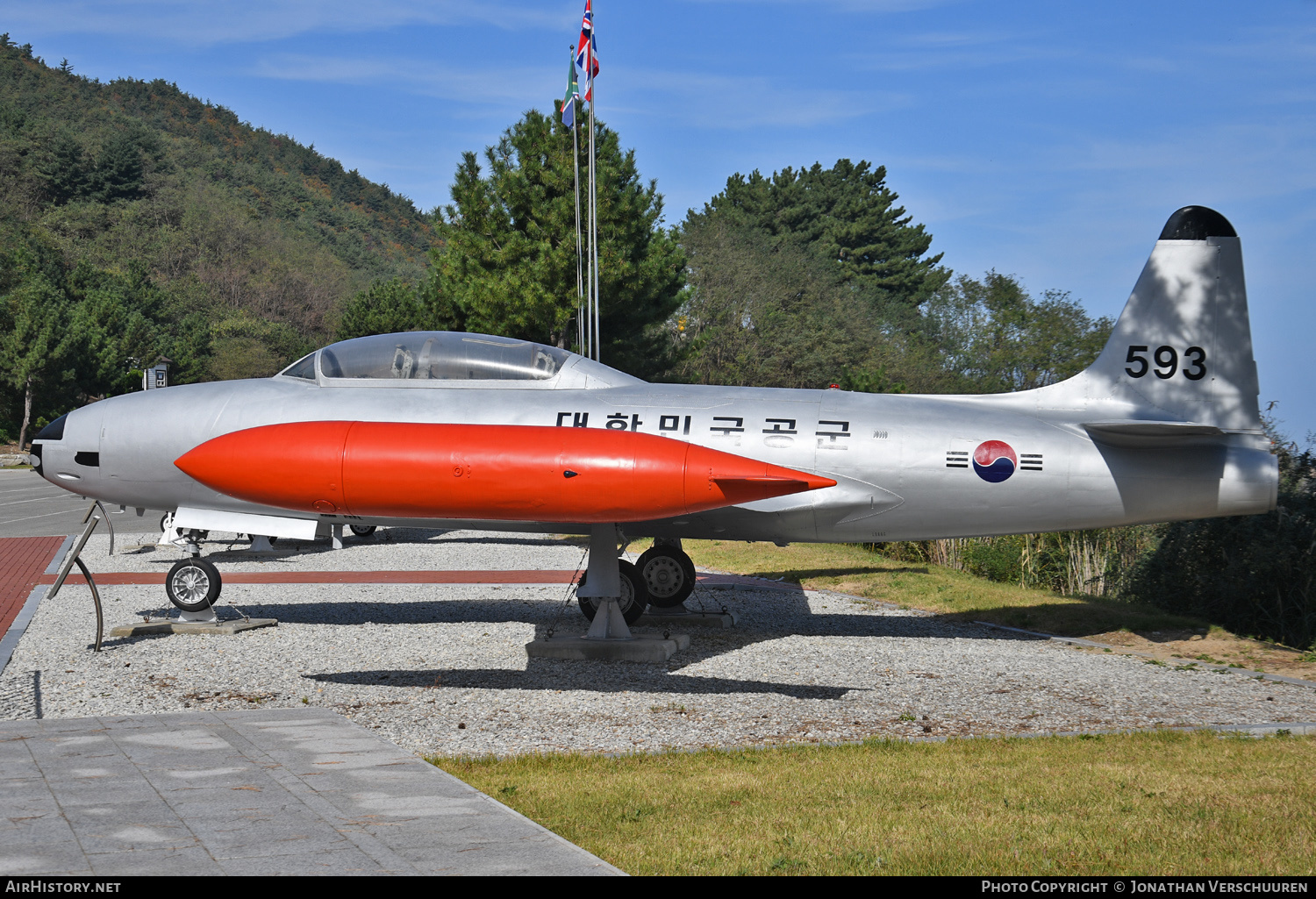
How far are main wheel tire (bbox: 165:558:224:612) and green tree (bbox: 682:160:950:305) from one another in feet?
247

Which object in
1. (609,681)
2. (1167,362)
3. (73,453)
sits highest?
(1167,362)

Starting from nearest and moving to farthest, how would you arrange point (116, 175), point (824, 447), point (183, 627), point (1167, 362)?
point (824, 447) < point (1167, 362) < point (183, 627) < point (116, 175)

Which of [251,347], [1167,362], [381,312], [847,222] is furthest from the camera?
[847,222]

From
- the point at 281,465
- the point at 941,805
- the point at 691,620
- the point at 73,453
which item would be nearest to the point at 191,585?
the point at 73,453

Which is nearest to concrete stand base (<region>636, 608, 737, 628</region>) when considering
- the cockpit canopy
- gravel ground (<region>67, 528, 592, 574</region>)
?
the cockpit canopy

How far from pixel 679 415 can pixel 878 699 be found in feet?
13.0

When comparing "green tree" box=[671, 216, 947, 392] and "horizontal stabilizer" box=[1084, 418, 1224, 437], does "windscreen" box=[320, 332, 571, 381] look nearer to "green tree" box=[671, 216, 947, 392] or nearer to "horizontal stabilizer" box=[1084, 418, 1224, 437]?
"horizontal stabilizer" box=[1084, 418, 1224, 437]

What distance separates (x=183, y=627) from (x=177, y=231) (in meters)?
100

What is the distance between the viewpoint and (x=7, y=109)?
106875 millimetres

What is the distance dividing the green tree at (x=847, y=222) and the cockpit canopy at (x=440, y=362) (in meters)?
74.2

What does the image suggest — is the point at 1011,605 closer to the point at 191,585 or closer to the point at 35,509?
the point at 191,585

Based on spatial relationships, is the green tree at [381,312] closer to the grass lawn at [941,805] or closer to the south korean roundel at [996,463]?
the south korean roundel at [996,463]

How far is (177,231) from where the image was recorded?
100062 millimetres
